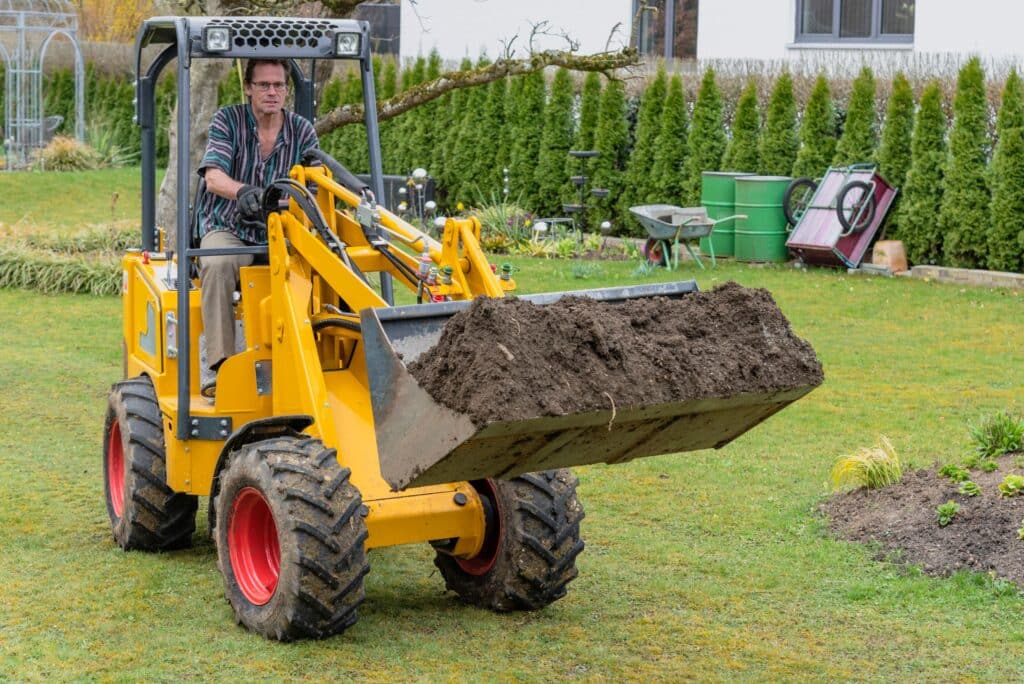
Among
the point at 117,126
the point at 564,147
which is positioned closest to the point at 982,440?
the point at 564,147

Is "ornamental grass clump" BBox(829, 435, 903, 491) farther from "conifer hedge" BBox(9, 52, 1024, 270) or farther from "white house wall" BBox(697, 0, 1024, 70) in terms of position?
"white house wall" BBox(697, 0, 1024, 70)

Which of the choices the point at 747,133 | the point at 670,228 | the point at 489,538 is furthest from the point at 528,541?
the point at 747,133

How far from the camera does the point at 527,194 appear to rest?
69.6 feet

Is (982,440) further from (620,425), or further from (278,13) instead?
(278,13)

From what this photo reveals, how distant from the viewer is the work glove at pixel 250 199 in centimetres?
645

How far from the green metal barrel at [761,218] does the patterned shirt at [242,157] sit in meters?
10.9

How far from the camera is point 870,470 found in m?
7.72

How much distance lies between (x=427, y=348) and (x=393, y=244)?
1458 mm

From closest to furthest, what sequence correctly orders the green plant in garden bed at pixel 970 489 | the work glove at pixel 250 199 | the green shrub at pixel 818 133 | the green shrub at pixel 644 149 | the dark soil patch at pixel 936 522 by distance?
1. the work glove at pixel 250 199
2. the dark soil patch at pixel 936 522
3. the green plant in garden bed at pixel 970 489
4. the green shrub at pixel 818 133
5. the green shrub at pixel 644 149

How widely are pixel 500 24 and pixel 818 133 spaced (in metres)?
10.4

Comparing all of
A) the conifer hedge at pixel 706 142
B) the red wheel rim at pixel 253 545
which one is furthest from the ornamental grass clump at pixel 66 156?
the red wheel rim at pixel 253 545

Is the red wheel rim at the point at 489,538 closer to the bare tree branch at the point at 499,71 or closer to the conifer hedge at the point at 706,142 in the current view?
the bare tree branch at the point at 499,71

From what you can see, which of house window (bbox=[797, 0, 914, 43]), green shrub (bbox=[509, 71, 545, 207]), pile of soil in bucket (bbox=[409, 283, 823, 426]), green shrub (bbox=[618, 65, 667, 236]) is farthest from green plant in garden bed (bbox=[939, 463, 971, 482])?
house window (bbox=[797, 0, 914, 43])

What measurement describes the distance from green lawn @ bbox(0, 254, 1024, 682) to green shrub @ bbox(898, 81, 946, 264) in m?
6.25
